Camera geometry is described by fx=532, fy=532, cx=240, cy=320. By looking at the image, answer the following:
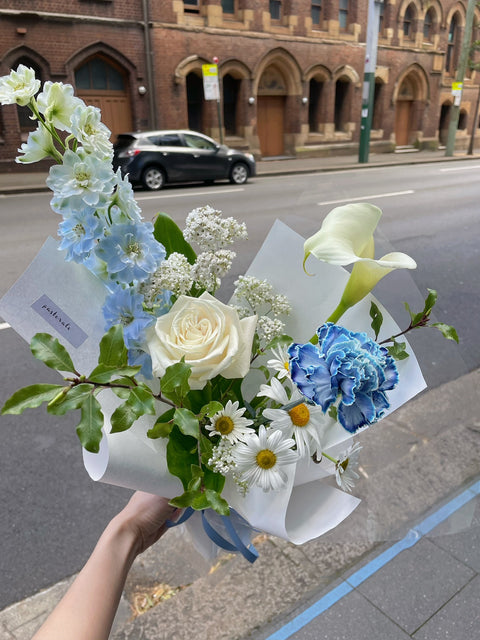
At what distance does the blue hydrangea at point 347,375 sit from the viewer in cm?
73

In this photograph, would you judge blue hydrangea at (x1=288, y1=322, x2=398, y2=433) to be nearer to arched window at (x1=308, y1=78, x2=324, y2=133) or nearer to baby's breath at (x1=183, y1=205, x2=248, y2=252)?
baby's breath at (x1=183, y1=205, x2=248, y2=252)

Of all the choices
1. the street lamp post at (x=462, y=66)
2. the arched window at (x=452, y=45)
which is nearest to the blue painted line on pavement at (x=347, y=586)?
the street lamp post at (x=462, y=66)

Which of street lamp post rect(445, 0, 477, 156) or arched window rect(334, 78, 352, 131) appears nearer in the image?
street lamp post rect(445, 0, 477, 156)

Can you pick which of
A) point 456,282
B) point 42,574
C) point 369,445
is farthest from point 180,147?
point 369,445

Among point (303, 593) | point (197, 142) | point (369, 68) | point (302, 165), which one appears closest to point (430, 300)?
point (303, 593)

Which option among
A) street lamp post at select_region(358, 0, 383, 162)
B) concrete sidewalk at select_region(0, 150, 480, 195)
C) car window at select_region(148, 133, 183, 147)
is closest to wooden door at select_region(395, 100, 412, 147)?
concrete sidewalk at select_region(0, 150, 480, 195)

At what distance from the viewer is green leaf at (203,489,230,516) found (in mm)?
841

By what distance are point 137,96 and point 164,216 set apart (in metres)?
18.1

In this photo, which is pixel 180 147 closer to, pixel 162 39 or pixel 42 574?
pixel 162 39

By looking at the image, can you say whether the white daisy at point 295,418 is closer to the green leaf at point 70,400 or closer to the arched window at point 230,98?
the green leaf at point 70,400

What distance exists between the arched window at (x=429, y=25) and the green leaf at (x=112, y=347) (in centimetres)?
3023

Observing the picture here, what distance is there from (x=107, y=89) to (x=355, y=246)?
1836 centimetres

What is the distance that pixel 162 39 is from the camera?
1734 centimetres

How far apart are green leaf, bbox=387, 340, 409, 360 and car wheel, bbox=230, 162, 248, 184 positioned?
1416cm
